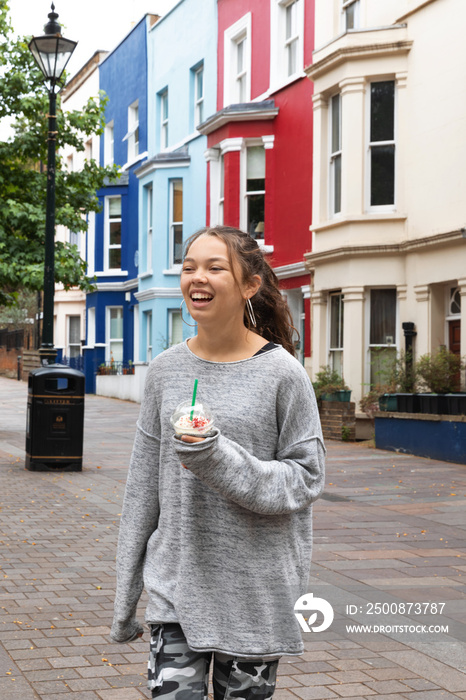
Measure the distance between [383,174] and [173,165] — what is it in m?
10.4

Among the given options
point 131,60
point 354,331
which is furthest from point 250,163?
point 131,60

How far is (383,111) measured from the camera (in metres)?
17.5

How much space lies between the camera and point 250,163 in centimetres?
2208

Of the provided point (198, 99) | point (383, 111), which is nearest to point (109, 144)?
point (198, 99)

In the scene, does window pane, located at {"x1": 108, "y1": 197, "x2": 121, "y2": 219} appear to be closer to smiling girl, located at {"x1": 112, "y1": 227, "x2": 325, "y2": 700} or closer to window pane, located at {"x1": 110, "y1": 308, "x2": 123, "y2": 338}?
window pane, located at {"x1": 110, "y1": 308, "x2": 123, "y2": 338}

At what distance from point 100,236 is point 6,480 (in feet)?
71.9

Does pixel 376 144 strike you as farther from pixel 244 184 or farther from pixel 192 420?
pixel 192 420

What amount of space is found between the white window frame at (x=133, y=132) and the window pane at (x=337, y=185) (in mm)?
13962

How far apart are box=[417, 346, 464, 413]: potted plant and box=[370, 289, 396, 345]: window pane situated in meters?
2.48

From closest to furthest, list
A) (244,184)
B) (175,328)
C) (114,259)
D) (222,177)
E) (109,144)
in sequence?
1. (244,184)
2. (222,177)
3. (175,328)
4. (114,259)
5. (109,144)

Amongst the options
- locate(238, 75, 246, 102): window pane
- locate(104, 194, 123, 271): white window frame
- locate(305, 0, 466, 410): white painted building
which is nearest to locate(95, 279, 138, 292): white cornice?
locate(104, 194, 123, 271): white window frame

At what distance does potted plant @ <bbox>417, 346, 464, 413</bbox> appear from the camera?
1484 cm

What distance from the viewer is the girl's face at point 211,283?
107 inches

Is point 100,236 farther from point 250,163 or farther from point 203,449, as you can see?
point 203,449
